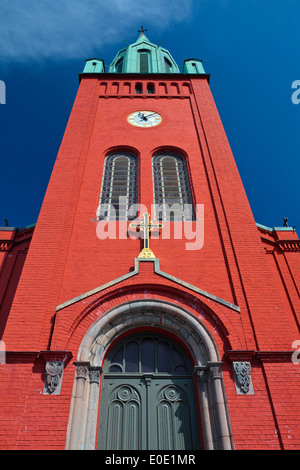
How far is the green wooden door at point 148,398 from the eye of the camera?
21.5ft

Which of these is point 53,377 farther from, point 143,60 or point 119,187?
point 143,60

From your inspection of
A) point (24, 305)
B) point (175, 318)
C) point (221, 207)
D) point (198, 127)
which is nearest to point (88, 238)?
point (24, 305)

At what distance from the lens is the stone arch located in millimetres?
6242

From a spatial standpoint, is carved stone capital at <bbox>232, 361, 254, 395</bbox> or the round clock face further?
the round clock face

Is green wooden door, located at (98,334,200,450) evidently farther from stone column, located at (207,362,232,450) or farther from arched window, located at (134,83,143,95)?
arched window, located at (134,83,143,95)

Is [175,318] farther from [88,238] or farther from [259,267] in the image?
[88,238]

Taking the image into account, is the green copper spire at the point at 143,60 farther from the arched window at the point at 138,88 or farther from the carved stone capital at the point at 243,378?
the carved stone capital at the point at 243,378

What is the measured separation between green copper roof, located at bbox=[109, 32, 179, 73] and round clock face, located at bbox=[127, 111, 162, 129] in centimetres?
490

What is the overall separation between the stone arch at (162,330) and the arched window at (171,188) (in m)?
3.17

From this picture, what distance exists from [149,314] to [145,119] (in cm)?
846

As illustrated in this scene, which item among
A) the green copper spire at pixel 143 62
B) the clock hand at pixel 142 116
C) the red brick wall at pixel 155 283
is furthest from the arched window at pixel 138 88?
the red brick wall at pixel 155 283

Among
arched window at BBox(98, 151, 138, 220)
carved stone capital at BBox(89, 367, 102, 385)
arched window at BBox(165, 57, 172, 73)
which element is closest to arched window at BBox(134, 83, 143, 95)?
arched window at BBox(165, 57, 172, 73)

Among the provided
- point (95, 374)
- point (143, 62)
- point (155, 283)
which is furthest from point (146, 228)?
point (143, 62)

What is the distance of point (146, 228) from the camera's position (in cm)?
922
